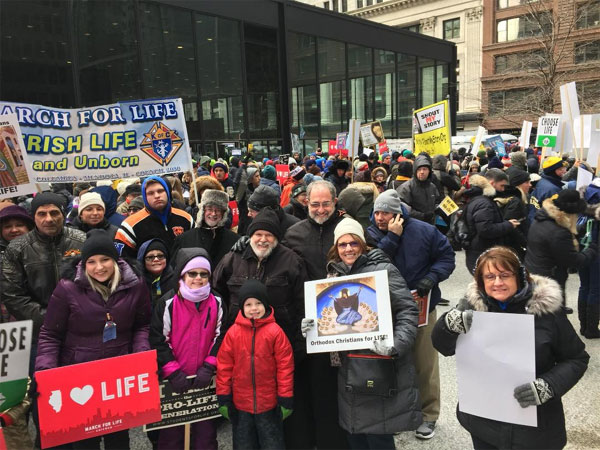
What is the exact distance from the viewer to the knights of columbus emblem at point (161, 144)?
16.5 ft

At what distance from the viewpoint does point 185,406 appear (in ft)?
10.5

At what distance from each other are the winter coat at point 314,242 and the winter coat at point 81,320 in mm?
1248

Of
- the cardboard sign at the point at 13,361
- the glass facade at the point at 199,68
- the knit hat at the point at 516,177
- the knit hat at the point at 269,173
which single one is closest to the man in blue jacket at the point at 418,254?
the cardboard sign at the point at 13,361

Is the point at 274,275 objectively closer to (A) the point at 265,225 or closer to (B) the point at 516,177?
(A) the point at 265,225

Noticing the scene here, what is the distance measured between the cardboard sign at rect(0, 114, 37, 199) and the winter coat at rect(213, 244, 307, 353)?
205 cm

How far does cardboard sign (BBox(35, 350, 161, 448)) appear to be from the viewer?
2787 mm

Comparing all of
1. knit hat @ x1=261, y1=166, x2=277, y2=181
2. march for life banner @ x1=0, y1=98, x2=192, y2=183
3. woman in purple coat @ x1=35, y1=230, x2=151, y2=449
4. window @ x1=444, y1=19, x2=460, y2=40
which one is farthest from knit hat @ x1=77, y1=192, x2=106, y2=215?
window @ x1=444, y1=19, x2=460, y2=40

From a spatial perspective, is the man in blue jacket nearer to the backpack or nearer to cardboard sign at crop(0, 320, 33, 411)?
the backpack

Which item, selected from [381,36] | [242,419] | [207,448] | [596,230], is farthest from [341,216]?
[381,36]

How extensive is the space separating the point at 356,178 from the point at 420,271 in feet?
12.5

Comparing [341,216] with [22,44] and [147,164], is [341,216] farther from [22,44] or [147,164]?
[22,44]

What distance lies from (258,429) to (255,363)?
0.54 m

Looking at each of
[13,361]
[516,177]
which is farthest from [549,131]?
[13,361]

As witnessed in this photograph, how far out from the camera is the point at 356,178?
7301 mm
